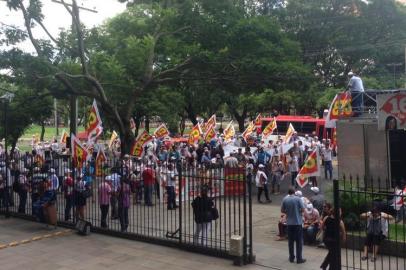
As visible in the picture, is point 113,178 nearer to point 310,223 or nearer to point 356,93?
point 310,223

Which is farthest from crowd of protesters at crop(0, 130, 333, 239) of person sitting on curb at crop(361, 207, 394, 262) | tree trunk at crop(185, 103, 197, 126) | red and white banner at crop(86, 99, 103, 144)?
tree trunk at crop(185, 103, 197, 126)

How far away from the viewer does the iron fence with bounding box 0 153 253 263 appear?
12.3 m

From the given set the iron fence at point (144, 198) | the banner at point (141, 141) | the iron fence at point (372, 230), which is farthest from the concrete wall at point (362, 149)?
the banner at point (141, 141)

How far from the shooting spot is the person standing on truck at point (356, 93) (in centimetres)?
1759

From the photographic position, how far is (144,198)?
715 inches

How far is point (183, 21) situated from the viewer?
24.6 metres

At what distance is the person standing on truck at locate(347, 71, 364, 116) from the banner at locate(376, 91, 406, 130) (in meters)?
1.71

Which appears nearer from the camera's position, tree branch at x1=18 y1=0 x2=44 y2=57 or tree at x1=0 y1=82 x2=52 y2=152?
tree branch at x1=18 y1=0 x2=44 y2=57

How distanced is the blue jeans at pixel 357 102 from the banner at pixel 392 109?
1801 mm

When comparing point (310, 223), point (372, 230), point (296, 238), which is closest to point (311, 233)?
point (310, 223)

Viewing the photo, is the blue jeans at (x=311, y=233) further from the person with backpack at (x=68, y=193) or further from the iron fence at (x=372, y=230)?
the person with backpack at (x=68, y=193)

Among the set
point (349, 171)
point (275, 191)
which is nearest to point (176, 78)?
point (275, 191)

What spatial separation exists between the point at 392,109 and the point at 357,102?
2311 mm

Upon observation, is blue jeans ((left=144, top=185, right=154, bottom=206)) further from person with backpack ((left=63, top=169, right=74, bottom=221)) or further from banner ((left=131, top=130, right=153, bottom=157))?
banner ((left=131, top=130, right=153, bottom=157))
